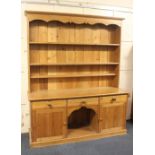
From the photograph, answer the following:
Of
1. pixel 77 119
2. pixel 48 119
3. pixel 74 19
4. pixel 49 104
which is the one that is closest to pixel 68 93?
pixel 49 104

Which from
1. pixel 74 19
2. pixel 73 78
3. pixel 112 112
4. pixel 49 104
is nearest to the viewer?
pixel 49 104

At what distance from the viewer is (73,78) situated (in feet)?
11.0

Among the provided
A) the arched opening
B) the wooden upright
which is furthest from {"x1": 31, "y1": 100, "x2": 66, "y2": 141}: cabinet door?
the arched opening

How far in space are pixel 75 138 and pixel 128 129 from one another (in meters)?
1.08

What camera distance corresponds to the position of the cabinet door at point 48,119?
2.71m

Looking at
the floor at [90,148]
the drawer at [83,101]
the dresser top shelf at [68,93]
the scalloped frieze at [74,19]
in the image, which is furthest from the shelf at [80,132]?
the scalloped frieze at [74,19]

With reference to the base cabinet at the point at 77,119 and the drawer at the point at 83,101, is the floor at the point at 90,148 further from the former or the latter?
the drawer at the point at 83,101

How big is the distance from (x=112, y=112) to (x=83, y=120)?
621mm

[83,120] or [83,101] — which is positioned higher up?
[83,101]

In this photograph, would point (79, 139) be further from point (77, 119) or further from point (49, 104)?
point (49, 104)

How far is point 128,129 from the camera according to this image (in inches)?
135

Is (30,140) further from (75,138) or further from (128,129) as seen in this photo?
(128,129)

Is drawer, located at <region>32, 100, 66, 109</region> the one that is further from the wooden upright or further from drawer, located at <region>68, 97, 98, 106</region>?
drawer, located at <region>68, 97, 98, 106</region>
